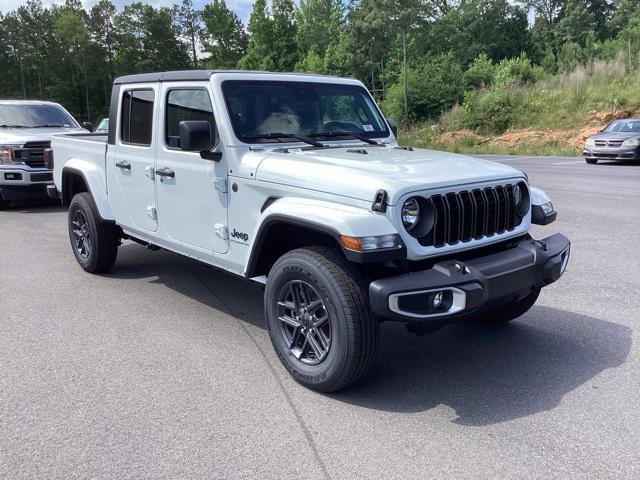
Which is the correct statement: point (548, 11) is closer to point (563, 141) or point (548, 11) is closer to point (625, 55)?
point (625, 55)

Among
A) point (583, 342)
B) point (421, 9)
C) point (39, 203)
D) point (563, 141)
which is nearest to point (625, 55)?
point (563, 141)

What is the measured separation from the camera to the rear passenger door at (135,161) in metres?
5.34

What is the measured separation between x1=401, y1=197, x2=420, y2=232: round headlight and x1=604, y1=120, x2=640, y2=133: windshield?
755 inches

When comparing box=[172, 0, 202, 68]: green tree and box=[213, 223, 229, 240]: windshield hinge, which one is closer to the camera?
box=[213, 223, 229, 240]: windshield hinge

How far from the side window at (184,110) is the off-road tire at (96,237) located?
5.53 feet

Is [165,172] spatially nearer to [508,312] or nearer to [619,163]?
[508,312]

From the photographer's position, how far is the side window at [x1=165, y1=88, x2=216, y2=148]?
471cm

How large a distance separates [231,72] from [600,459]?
3682 millimetres

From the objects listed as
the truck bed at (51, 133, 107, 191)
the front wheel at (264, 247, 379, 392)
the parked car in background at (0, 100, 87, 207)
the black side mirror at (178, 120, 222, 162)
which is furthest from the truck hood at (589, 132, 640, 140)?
the front wheel at (264, 247, 379, 392)

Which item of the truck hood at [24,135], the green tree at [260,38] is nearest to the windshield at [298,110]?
the truck hood at [24,135]

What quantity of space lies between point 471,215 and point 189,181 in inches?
88.0

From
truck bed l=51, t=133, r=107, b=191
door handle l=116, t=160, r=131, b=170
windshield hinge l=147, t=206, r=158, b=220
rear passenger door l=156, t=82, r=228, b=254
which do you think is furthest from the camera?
truck bed l=51, t=133, r=107, b=191

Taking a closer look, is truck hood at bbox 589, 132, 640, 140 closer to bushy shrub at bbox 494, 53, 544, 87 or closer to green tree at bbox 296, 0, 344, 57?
bushy shrub at bbox 494, 53, 544, 87

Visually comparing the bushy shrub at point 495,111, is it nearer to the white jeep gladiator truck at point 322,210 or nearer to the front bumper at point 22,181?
the front bumper at point 22,181
